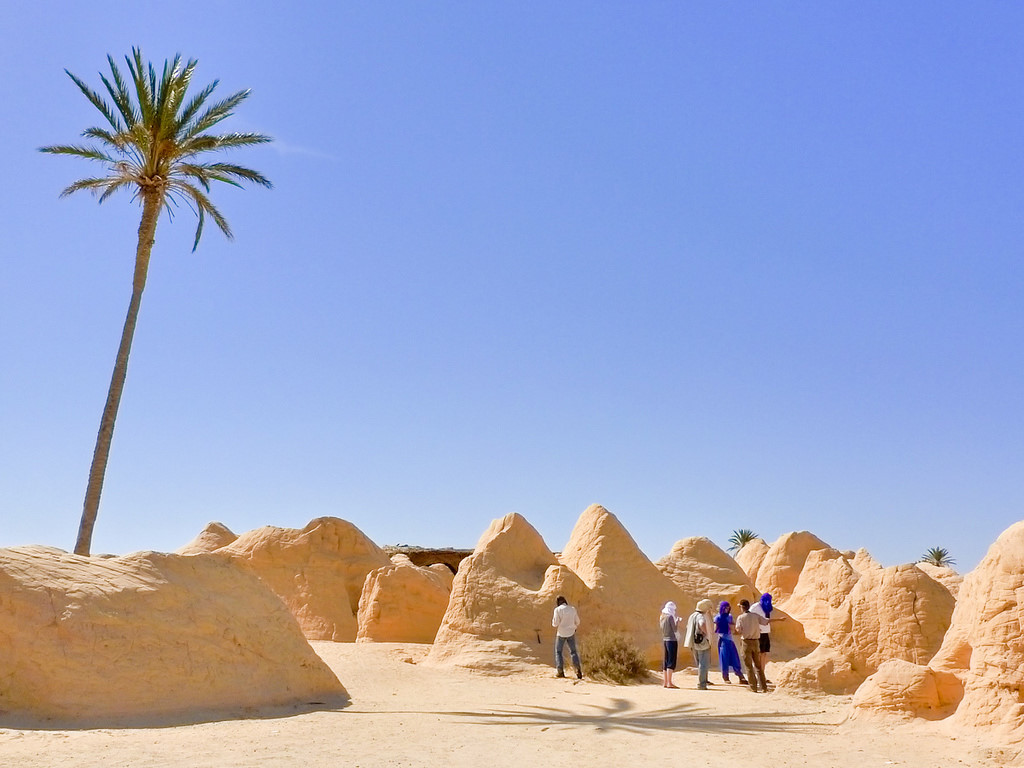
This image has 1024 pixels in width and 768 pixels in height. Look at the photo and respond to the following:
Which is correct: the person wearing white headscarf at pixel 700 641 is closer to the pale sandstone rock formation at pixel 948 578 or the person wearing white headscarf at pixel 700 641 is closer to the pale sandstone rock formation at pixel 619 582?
the pale sandstone rock formation at pixel 619 582

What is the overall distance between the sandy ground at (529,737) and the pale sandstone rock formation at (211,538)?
11.5 metres

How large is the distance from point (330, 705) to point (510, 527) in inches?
277

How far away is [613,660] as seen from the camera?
1440cm

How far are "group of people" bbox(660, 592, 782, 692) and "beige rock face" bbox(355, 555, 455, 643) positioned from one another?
5.75 meters

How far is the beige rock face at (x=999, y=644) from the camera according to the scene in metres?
7.94

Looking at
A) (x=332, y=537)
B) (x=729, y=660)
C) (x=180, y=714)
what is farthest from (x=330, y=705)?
(x=332, y=537)

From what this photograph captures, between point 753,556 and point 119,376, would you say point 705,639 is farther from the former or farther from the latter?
point 753,556

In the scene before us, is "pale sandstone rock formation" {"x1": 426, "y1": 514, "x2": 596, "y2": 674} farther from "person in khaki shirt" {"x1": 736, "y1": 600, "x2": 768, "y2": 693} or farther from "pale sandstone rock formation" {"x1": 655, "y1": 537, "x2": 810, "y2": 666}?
"person in khaki shirt" {"x1": 736, "y1": 600, "x2": 768, "y2": 693}

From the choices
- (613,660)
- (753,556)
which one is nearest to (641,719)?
→ (613,660)

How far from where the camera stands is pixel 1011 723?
7.84m

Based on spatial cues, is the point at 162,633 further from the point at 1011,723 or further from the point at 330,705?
the point at 1011,723

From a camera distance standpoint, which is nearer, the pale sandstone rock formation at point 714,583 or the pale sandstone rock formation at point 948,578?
the pale sandstone rock formation at point 714,583

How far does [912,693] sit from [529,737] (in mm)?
3831

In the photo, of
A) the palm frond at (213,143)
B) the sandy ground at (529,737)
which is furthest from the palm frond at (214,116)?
the sandy ground at (529,737)
